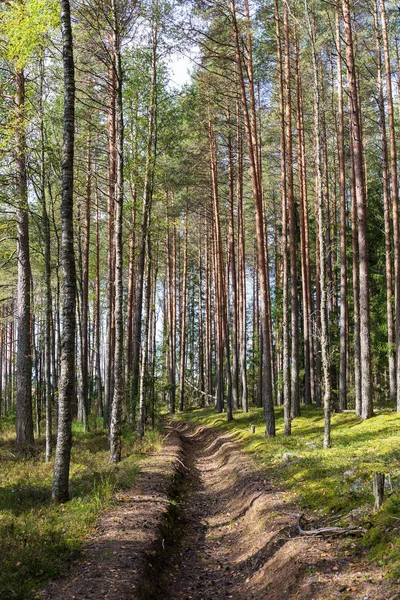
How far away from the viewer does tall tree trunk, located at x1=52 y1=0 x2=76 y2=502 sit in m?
8.07

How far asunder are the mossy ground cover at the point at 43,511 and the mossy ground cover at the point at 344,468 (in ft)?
11.5

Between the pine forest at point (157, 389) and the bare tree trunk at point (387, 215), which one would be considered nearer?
the pine forest at point (157, 389)

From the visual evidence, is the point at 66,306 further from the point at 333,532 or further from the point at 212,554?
the point at 333,532

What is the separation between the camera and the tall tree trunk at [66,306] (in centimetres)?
807

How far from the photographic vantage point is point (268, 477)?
10.0 meters

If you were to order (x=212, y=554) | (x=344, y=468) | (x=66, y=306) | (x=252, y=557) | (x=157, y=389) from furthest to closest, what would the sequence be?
(x=157, y=389), (x=344, y=468), (x=66, y=306), (x=212, y=554), (x=252, y=557)

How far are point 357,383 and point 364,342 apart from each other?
3385 millimetres

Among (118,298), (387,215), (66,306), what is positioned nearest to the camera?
(66,306)

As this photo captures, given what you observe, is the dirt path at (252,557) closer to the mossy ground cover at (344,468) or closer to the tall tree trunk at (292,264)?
the mossy ground cover at (344,468)

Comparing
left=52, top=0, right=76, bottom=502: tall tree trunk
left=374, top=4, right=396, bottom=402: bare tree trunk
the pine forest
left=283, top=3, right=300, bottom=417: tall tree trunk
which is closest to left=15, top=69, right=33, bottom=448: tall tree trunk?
the pine forest

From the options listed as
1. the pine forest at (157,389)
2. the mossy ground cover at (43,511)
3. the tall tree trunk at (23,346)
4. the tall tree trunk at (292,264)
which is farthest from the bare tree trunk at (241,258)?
the tall tree trunk at (23,346)

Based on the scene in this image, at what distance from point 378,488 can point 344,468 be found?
3.32 m

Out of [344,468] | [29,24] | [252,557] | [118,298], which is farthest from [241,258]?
[252,557]

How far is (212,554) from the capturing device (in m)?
7.23
